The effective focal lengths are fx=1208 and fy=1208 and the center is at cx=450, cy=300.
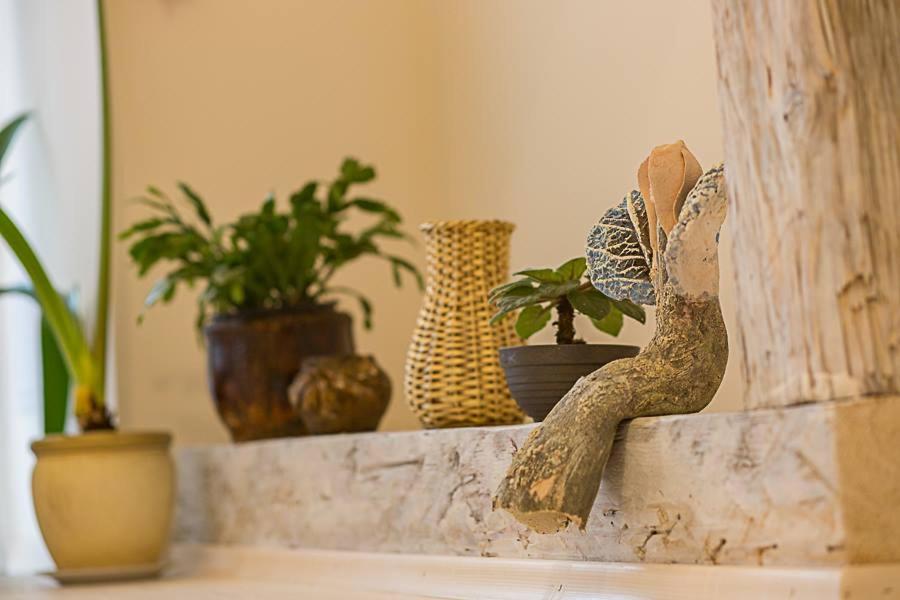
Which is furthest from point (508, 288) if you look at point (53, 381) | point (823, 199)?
point (53, 381)

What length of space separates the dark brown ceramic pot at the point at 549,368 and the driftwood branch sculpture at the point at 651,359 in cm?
17

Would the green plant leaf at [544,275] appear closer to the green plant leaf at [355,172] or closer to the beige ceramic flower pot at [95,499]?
the green plant leaf at [355,172]

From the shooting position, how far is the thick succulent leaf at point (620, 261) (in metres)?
1.37

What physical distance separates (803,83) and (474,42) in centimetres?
151

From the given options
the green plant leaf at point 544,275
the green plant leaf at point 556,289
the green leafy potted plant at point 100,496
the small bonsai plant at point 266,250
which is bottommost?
the green leafy potted plant at point 100,496

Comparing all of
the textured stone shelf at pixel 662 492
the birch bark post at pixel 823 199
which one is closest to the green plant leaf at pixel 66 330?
the textured stone shelf at pixel 662 492

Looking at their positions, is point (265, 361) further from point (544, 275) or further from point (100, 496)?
point (544, 275)

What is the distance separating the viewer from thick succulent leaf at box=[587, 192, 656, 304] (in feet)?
4.50

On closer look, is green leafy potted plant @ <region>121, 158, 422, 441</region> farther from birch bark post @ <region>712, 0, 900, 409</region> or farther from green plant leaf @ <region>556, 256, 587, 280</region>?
birch bark post @ <region>712, 0, 900, 409</region>

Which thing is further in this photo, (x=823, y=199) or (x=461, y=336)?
(x=461, y=336)

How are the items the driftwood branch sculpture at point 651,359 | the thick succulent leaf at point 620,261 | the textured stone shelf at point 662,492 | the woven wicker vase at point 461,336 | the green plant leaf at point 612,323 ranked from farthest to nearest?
1. the woven wicker vase at point 461,336
2. the green plant leaf at point 612,323
3. the thick succulent leaf at point 620,261
4. the driftwood branch sculpture at point 651,359
5. the textured stone shelf at point 662,492

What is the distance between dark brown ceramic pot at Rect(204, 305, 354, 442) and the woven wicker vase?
0.39m

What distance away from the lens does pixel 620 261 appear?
1379 mm

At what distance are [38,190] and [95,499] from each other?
2.66ft
